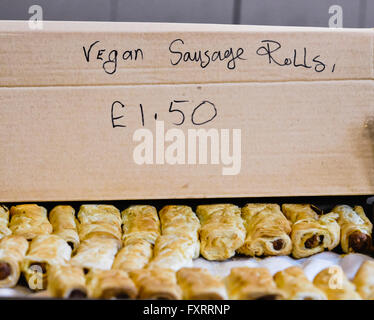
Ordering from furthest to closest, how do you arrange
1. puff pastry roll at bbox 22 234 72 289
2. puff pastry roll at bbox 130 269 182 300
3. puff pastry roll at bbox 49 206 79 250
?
puff pastry roll at bbox 49 206 79 250
puff pastry roll at bbox 22 234 72 289
puff pastry roll at bbox 130 269 182 300

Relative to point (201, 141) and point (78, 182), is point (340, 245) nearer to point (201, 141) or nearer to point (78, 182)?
point (201, 141)

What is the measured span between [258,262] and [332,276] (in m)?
0.39

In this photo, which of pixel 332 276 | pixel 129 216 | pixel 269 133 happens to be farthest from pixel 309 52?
pixel 129 216

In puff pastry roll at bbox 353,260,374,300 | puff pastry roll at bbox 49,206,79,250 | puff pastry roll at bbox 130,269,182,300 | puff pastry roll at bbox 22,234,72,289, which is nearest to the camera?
puff pastry roll at bbox 130,269,182,300

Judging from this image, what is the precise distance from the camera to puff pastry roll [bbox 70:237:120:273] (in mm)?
1499

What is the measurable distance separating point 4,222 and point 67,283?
63cm

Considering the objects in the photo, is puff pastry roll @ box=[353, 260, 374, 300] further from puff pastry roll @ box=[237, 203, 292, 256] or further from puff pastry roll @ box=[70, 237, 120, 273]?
puff pastry roll @ box=[70, 237, 120, 273]

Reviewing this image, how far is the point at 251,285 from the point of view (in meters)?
1.32

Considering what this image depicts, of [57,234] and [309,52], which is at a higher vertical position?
[309,52]

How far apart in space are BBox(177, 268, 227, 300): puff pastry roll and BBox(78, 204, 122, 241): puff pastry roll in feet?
1.43

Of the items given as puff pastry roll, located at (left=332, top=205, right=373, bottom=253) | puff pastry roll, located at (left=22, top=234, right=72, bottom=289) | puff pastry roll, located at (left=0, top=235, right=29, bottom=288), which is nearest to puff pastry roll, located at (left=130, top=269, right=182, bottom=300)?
puff pastry roll, located at (left=22, top=234, right=72, bottom=289)


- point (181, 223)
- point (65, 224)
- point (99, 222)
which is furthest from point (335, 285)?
point (65, 224)
